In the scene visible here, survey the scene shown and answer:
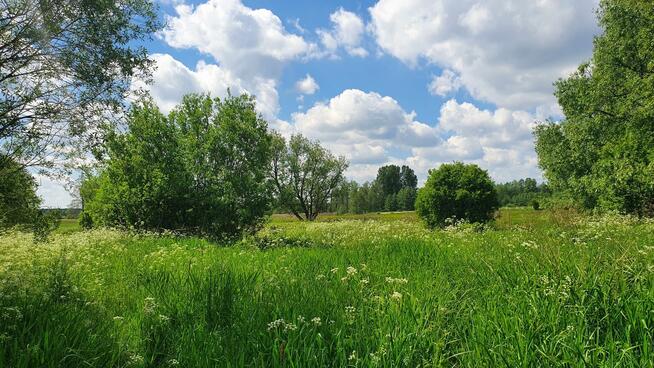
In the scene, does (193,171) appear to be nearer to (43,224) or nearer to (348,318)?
(43,224)

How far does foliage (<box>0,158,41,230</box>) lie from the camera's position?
8.43 metres

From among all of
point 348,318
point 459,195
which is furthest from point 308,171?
point 348,318

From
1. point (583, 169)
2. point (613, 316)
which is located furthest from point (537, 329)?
point (583, 169)

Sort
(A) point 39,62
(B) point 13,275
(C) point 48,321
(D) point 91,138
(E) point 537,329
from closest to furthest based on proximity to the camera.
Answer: (E) point 537,329 → (C) point 48,321 → (B) point 13,275 → (A) point 39,62 → (D) point 91,138

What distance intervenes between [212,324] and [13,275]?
10.3ft

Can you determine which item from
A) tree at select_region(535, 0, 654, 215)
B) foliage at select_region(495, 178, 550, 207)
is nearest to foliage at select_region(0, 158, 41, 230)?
tree at select_region(535, 0, 654, 215)

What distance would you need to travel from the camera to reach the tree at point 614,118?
21.6 meters

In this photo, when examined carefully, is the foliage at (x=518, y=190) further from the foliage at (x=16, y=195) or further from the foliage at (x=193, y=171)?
the foliage at (x=16, y=195)

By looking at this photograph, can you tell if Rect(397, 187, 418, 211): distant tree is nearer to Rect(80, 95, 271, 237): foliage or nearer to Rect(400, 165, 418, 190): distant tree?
Rect(400, 165, 418, 190): distant tree

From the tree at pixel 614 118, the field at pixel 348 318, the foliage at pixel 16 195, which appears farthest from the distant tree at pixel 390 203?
the field at pixel 348 318

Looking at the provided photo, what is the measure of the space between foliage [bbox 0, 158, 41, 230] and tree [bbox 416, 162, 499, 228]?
66.4 ft

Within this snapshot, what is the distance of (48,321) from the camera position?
13.7 ft

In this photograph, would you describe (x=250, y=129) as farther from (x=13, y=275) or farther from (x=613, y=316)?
(x=613, y=316)

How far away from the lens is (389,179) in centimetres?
13788
